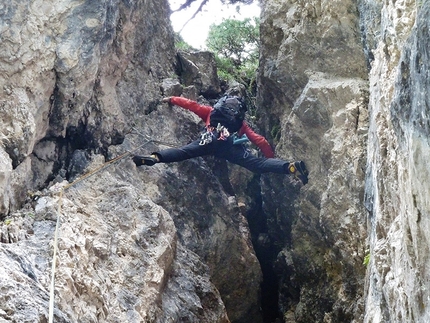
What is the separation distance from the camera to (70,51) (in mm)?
7141

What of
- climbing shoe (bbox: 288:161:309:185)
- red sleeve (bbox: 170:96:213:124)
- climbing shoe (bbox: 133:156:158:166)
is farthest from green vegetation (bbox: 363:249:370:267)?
red sleeve (bbox: 170:96:213:124)

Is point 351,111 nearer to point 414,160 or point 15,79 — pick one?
point 414,160

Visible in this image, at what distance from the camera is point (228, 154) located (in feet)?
28.0

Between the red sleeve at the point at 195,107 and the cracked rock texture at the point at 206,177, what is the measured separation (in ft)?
1.23

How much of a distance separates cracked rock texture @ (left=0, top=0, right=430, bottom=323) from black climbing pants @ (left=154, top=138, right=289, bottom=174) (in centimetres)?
48

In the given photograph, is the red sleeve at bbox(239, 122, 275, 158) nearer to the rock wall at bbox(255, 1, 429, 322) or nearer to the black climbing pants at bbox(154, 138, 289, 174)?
the rock wall at bbox(255, 1, 429, 322)

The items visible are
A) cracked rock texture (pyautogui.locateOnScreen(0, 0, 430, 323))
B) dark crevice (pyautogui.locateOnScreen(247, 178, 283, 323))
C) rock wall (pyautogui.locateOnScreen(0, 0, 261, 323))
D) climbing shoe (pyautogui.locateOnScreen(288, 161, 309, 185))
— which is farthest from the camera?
dark crevice (pyautogui.locateOnScreen(247, 178, 283, 323))

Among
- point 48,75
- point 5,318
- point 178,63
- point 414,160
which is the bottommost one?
point 5,318

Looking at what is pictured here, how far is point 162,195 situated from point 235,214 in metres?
1.45

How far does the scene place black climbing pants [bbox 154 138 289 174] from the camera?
801 cm

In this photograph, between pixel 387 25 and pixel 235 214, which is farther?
pixel 235 214

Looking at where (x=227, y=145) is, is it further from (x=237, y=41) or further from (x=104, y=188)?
(x=237, y=41)

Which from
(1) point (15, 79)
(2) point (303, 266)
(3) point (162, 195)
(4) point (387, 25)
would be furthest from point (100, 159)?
(4) point (387, 25)

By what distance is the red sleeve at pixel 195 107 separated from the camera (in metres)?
8.78
